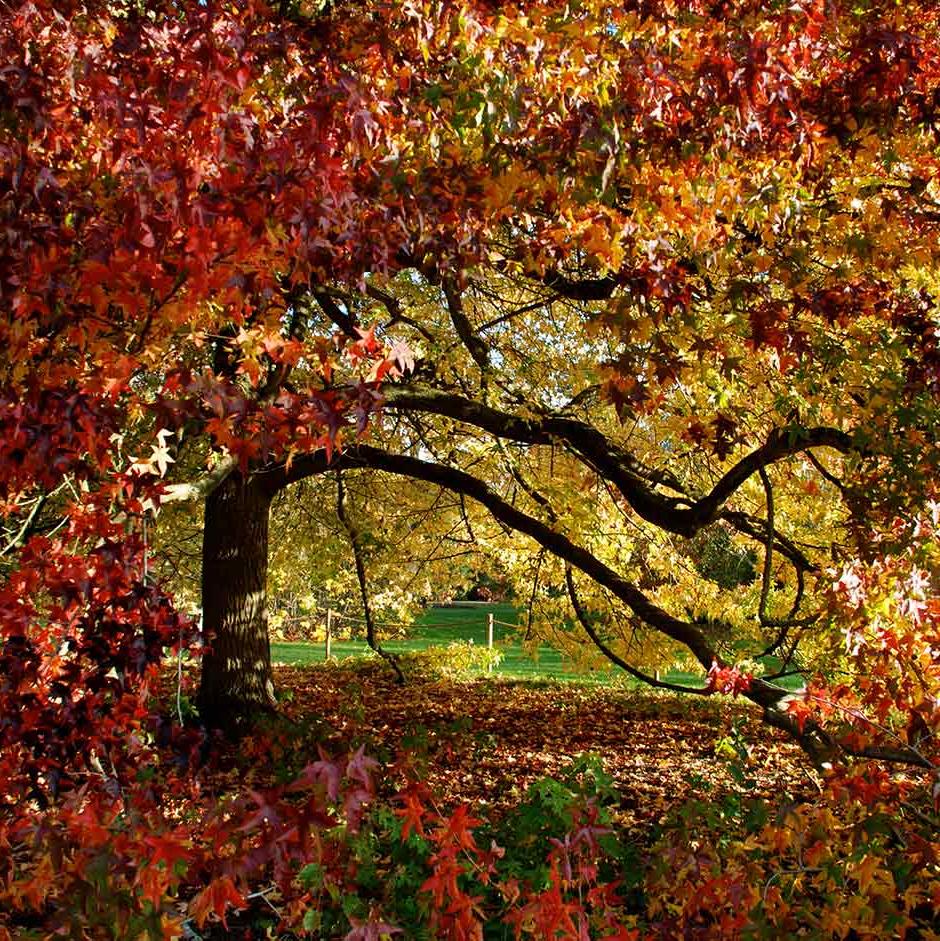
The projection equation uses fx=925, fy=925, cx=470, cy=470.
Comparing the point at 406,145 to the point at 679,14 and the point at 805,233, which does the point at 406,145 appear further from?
the point at 805,233

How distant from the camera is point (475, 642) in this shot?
2620cm

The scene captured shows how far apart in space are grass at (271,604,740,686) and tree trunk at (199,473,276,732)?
3385 mm

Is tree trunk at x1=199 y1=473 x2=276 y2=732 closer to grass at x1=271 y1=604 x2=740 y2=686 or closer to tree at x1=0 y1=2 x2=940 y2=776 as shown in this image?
tree at x1=0 y1=2 x2=940 y2=776

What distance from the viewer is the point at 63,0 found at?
3.37 meters

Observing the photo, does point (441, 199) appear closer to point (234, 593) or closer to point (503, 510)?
point (503, 510)

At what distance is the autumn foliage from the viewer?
Answer: 2721 millimetres

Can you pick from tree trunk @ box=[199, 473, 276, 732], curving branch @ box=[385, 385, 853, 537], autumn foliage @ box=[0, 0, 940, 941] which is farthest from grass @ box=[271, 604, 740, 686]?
autumn foliage @ box=[0, 0, 940, 941]

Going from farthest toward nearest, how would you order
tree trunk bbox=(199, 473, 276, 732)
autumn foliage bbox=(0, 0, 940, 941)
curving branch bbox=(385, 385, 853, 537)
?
tree trunk bbox=(199, 473, 276, 732), curving branch bbox=(385, 385, 853, 537), autumn foliage bbox=(0, 0, 940, 941)

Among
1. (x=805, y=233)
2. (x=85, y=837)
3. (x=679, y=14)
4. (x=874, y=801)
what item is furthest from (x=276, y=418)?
(x=805, y=233)

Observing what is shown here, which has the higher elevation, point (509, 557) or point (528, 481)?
point (528, 481)

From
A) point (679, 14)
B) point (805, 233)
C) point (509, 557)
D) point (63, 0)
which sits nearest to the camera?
point (63, 0)

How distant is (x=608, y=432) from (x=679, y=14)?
561cm

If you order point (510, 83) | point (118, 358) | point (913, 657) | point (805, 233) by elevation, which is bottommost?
point (913, 657)

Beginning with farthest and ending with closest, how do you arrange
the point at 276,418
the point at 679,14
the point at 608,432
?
the point at 608,432, the point at 679,14, the point at 276,418
